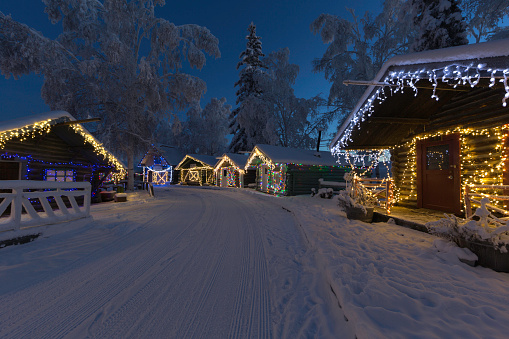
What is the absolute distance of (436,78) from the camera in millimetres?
4453

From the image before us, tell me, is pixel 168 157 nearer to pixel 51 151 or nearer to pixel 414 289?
pixel 51 151

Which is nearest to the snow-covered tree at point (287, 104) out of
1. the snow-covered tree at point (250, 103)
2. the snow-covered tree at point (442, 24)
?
the snow-covered tree at point (250, 103)

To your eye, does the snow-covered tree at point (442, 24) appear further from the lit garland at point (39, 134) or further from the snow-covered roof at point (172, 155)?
the snow-covered roof at point (172, 155)

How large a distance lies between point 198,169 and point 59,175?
22773mm

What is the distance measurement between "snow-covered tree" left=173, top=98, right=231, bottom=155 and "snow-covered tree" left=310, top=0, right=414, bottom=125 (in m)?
28.9

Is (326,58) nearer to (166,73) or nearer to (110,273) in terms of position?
(166,73)

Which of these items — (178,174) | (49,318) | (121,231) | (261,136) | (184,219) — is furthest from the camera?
(178,174)

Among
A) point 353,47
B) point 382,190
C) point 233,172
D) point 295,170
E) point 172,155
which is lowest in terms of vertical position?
point 382,190

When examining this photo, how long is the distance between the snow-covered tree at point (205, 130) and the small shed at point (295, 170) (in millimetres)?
27341

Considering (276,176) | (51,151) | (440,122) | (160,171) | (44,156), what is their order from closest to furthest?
1. (440,122)
2. (44,156)
3. (51,151)
4. (276,176)
5. (160,171)

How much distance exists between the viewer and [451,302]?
95.0 inches

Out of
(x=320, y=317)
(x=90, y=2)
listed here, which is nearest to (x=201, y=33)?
(x=90, y=2)

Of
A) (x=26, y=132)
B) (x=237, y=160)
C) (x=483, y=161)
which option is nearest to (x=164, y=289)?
(x=483, y=161)

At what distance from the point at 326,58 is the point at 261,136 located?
12.9 meters
